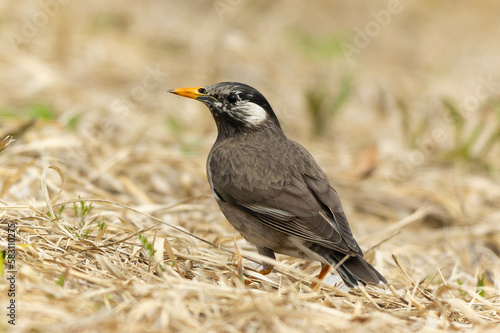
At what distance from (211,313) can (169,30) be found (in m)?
9.94

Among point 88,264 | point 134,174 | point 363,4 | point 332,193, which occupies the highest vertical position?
point 363,4

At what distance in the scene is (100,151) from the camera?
20.9 ft

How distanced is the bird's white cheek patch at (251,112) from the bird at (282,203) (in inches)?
3.9

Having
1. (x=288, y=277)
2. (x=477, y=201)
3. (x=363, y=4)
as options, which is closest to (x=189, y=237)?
(x=288, y=277)

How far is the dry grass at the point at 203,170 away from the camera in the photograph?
10.2ft

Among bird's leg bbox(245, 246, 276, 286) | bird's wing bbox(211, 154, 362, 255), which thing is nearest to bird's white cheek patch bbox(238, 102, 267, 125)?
bird's wing bbox(211, 154, 362, 255)

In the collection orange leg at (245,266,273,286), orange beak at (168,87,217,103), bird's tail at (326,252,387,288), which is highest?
orange beak at (168,87,217,103)

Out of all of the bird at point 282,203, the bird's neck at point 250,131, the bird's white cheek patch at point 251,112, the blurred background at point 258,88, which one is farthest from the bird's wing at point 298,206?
the blurred background at point 258,88

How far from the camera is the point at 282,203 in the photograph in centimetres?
414

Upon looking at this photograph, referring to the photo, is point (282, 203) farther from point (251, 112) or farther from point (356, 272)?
point (251, 112)

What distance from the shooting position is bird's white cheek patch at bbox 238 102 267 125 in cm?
488

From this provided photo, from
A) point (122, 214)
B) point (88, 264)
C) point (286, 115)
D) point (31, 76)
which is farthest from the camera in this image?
point (286, 115)

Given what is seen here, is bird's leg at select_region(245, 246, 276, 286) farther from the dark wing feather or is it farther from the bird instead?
the dark wing feather

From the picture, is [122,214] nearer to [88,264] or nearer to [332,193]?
[88,264]
